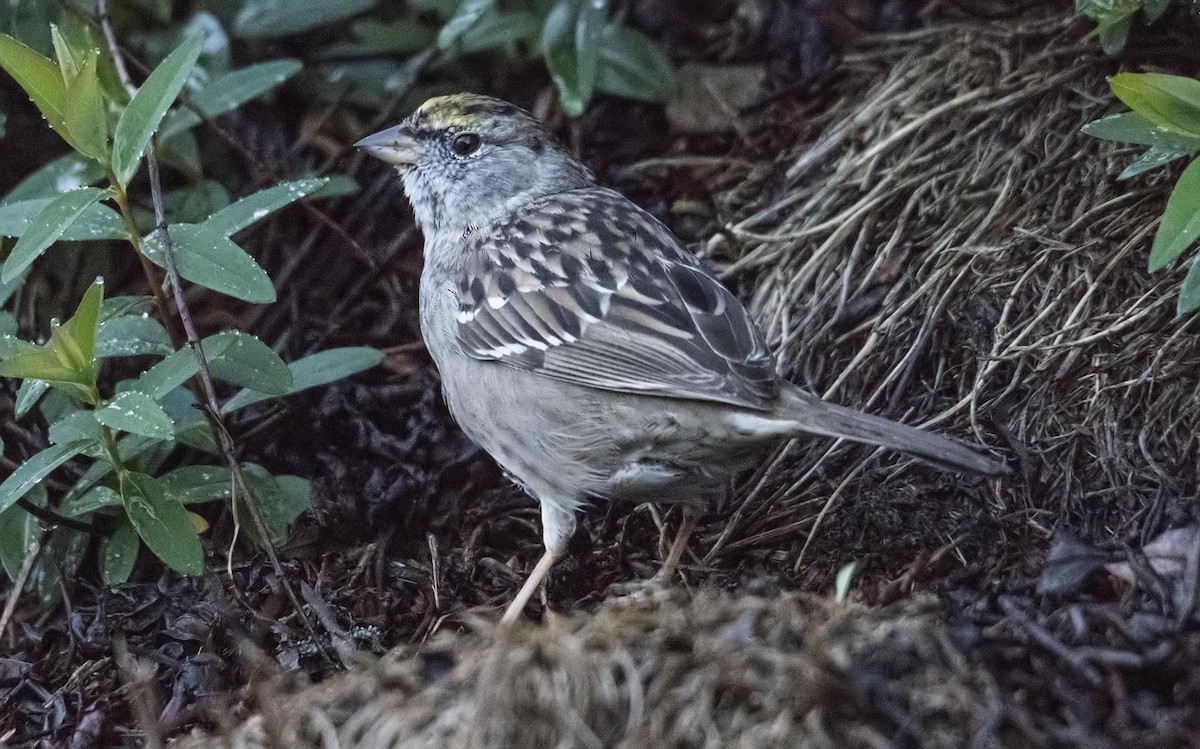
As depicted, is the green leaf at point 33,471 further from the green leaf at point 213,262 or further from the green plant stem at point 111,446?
the green leaf at point 213,262

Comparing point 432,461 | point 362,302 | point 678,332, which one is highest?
point 678,332

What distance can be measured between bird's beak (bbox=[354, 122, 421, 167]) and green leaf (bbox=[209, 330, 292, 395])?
87cm

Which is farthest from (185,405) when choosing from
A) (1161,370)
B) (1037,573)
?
(1161,370)

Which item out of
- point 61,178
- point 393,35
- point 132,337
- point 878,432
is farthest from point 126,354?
point 878,432

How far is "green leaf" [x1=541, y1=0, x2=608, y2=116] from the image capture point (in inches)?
164

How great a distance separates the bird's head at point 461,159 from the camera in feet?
12.7

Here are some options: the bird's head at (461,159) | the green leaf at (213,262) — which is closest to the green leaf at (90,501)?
the green leaf at (213,262)

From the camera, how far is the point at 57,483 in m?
3.62

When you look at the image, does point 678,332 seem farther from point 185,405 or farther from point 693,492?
point 185,405

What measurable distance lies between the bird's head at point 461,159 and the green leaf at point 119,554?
1.23 meters

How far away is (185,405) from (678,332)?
135 cm

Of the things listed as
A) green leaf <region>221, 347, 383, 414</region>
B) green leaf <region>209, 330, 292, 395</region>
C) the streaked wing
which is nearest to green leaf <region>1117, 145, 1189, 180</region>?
the streaked wing

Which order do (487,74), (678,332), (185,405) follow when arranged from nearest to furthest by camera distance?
1. (678,332)
2. (185,405)
3. (487,74)

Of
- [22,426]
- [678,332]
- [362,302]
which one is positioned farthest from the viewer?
[362,302]
